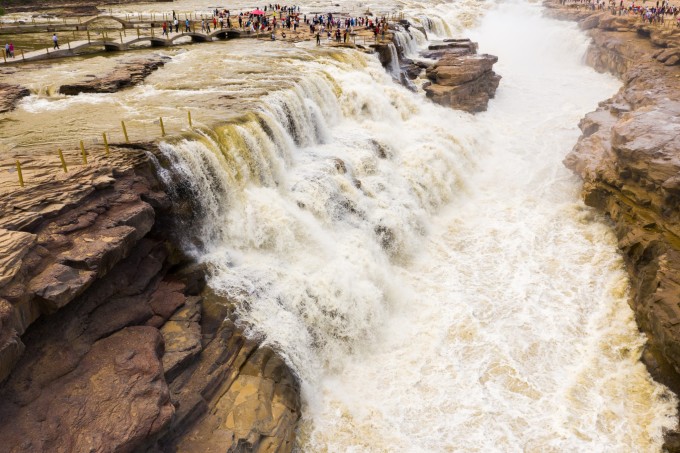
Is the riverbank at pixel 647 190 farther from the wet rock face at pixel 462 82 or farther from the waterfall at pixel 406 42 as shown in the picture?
the waterfall at pixel 406 42

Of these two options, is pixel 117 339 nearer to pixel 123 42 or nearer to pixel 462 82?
pixel 462 82

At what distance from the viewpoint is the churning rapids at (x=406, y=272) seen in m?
11.3

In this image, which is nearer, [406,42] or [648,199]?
[648,199]

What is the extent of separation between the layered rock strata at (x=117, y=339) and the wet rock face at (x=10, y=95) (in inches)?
359

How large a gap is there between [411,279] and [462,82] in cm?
1799

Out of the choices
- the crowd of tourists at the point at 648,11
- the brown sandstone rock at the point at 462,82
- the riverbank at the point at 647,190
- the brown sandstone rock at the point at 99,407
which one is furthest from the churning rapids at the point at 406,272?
the crowd of tourists at the point at 648,11

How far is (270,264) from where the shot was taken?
44.1ft

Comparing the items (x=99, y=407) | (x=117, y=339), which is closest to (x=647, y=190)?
(x=117, y=339)

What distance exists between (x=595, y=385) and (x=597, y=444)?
185 centimetres

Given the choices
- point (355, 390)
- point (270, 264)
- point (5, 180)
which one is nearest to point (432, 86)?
point (270, 264)

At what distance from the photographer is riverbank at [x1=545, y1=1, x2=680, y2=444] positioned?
12266 millimetres

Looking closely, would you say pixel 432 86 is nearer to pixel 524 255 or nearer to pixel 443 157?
pixel 443 157

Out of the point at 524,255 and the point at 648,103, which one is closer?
the point at 524,255

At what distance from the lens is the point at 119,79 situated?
21656 mm
